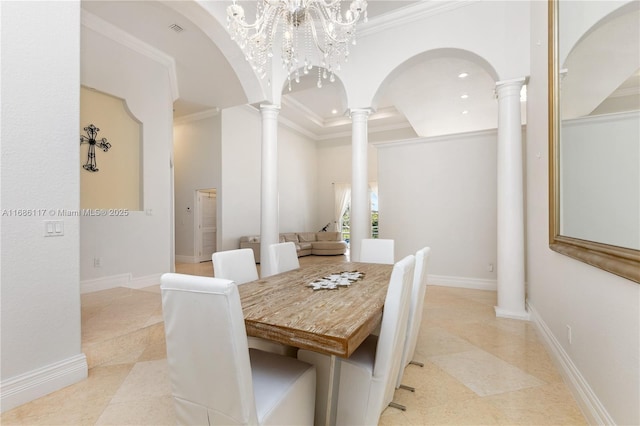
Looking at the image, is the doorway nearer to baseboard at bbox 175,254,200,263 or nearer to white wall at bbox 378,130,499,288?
baseboard at bbox 175,254,200,263

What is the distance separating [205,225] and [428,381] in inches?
260

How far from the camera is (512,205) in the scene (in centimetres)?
312

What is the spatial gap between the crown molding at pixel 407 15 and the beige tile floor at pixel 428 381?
3.53m

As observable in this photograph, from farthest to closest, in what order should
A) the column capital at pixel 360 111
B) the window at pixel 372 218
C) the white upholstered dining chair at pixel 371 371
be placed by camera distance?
the window at pixel 372 218 < the column capital at pixel 360 111 < the white upholstered dining chair at pixel 371 371

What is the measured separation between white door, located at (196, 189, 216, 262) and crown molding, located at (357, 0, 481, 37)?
199 inches

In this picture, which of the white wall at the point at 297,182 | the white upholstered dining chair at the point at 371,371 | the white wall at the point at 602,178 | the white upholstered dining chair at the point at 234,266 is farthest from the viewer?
the white wall at the point at 297,182

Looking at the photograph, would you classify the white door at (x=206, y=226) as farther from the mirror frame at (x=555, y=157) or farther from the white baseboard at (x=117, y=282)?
the mirror frame at (x=555, y=157)

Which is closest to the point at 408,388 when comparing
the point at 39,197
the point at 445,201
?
the point at 39,197

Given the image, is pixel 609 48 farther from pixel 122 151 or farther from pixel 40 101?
pixel 122 151

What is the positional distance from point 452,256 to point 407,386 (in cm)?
311

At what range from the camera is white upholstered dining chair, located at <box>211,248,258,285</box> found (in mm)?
2021

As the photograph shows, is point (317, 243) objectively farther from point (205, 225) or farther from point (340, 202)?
point (205, 225)

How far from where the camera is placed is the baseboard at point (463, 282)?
4.28m

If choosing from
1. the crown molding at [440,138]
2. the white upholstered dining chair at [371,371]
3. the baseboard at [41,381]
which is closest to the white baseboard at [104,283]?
the baseboard at [41,381]
